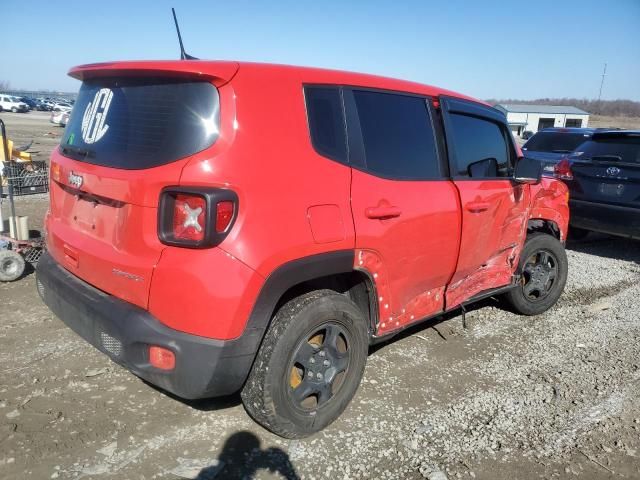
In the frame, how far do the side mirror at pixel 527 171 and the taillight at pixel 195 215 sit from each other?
8.50 feet

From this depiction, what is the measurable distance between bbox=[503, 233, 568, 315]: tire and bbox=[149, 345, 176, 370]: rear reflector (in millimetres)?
3300

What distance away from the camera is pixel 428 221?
10.4 ft

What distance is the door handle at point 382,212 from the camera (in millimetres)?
2781

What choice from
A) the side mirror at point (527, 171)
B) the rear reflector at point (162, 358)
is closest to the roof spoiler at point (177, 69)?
the rear reflector at point (162, 358)

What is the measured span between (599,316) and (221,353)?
406 cm

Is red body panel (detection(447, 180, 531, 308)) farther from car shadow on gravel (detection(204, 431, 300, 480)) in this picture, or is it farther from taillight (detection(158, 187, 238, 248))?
taillight (detection(158, 187, 238, 248))

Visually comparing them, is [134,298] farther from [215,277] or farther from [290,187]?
[290,187]

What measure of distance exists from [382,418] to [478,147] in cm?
210

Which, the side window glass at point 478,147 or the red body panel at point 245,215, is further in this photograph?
the side window glass at point 478,147

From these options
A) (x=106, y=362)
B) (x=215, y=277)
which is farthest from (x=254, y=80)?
(x=106, y=362)

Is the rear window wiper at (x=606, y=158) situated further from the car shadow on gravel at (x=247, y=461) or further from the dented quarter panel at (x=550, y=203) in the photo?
the car shadow on gravel at (x=247, y=461)

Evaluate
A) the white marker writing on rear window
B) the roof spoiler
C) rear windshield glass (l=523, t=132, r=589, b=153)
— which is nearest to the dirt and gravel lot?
the white marker writing on rear window

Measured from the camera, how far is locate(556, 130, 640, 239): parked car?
250 inches

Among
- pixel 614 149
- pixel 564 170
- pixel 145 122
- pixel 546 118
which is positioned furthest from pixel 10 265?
pixel 546 118
